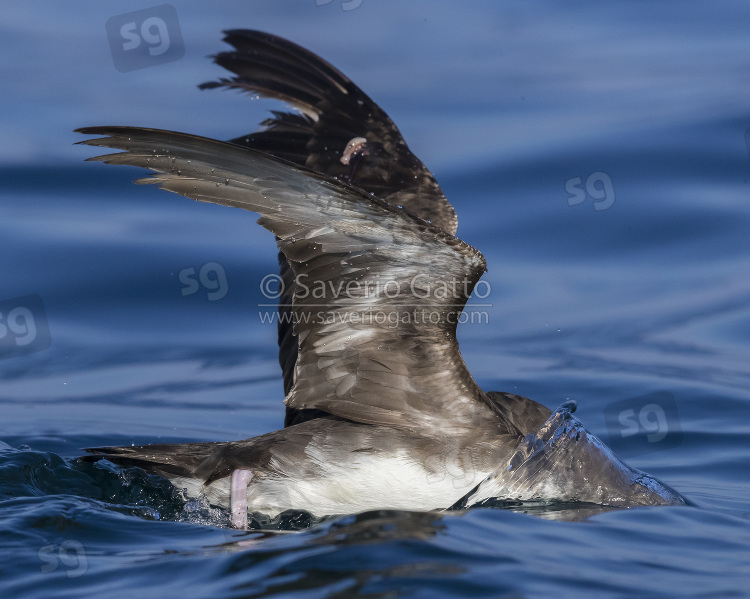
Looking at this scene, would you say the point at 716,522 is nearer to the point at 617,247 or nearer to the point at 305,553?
the point at 305,553

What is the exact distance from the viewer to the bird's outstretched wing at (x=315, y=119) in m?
6.74

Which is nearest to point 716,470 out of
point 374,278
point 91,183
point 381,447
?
point 381,447

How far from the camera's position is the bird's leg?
525 centimetres

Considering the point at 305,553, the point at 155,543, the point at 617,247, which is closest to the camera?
the point at 305,553

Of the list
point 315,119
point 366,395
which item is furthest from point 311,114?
point 366,395

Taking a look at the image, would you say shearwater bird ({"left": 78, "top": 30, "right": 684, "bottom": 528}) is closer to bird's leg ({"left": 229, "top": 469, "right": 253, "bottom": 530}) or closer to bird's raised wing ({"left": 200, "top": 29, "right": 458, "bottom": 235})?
bird's leg ({"left": 229, "top": 469, "right": 253, "bottom": 530})

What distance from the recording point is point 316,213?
4.56 meters

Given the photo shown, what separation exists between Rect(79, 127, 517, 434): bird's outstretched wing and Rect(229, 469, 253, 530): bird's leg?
448 mm

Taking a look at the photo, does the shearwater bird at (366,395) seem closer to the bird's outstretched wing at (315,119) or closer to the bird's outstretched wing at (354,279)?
the bird's outstretched wing at (354,279)

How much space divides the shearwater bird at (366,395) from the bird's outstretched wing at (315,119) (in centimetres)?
144

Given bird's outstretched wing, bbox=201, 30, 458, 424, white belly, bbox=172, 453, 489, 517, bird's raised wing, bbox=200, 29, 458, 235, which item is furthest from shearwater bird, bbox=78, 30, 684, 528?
bird's raised wing, bbox=200, 29, 458, 235

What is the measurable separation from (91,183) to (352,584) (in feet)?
25.3

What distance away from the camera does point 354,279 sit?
191 inches

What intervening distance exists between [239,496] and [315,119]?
281 cm
